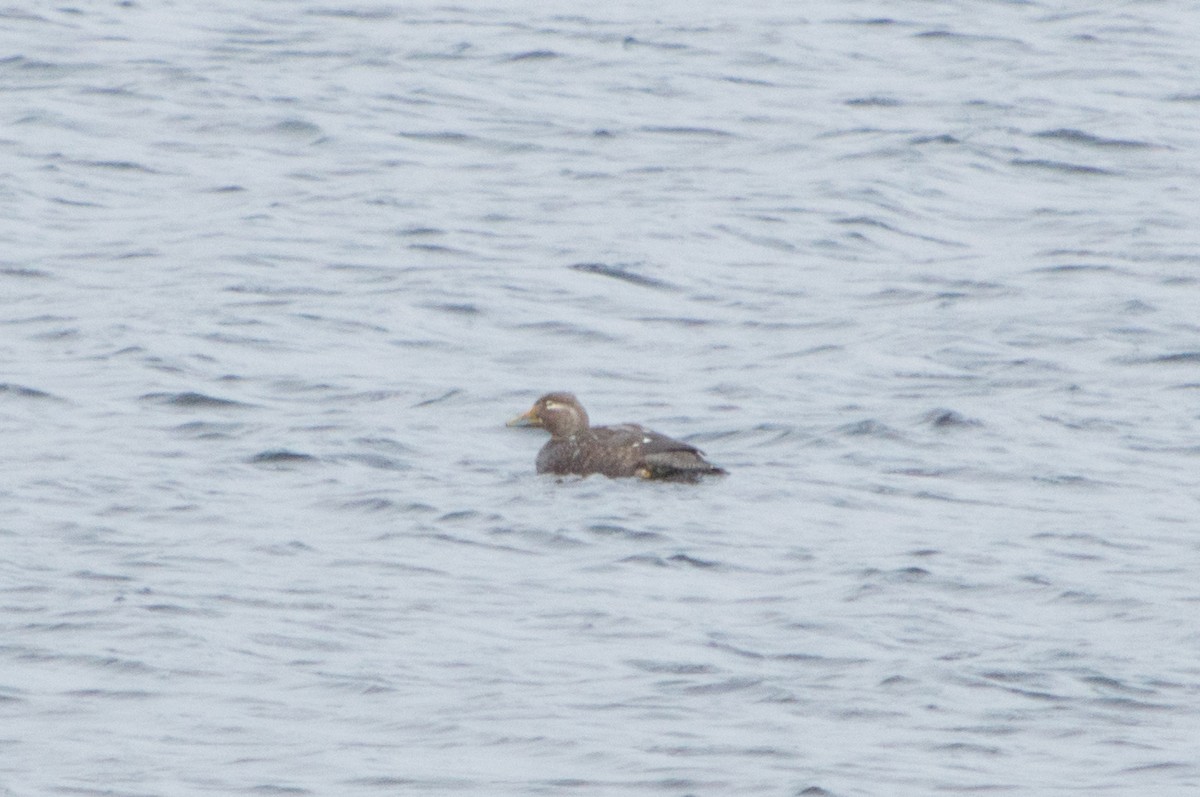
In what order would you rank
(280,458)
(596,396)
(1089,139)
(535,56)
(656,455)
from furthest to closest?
(535,56) → (1089,139) → (596,396) → (280,458) → (656,455)

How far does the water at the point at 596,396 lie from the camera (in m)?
9.53

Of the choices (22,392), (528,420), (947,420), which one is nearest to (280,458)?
(528,420)

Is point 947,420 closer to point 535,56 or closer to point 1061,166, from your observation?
point 1061,166

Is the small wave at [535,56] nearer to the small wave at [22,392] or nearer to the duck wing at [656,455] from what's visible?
the small wave at [22,392]

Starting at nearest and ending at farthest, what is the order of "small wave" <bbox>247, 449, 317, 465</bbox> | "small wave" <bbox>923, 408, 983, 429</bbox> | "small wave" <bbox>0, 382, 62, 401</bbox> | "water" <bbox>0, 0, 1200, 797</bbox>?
1. "water" <bbox>0, 0, 1200, 797</bbox>
2. "small wave" <bbox>247, 449, 317, 465</bbox>
3. "small wave" <bbox>923, 408, 983, 429</bbox>
4. "small wave" <bbox>0, 382, 62, 401</bbox>

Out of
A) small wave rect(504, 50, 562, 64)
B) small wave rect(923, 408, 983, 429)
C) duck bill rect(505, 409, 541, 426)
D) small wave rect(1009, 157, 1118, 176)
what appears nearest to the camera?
duck bill rect(505, 409, 541, 426)

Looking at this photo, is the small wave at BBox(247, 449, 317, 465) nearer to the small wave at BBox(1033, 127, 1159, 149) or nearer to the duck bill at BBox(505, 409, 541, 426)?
the duck bill at BBox(505, 409, 541, 426)

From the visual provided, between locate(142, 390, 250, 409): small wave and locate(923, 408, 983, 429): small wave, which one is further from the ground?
locate(923, 408, 983, 429): small wave

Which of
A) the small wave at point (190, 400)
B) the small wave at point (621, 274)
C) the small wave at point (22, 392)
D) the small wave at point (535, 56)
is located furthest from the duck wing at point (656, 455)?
the small wave at point (535, 56)

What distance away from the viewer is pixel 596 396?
1542 centimetres

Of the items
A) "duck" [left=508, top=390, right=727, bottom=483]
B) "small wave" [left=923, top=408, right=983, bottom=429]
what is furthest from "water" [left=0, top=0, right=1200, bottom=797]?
"duck" [left=508, top=390, right=727, bottom=483]

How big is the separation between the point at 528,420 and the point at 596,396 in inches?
49.2

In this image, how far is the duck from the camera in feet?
43.7

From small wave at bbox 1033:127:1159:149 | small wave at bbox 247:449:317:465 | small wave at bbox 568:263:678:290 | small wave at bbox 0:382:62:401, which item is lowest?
small wave at bbox 568:263:678:290
